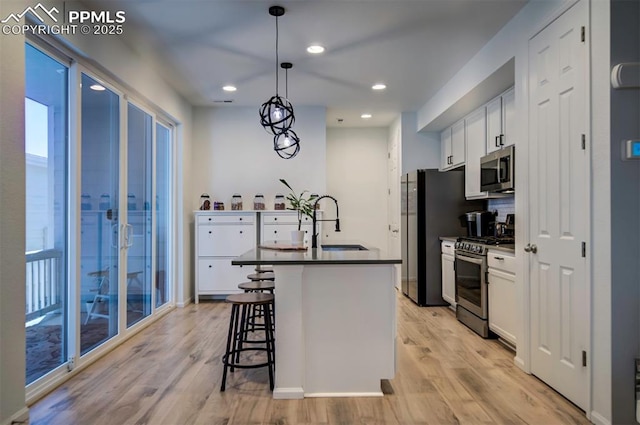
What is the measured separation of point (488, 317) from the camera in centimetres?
389

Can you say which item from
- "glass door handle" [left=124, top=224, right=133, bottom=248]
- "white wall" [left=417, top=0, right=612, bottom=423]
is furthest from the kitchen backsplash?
"glass door handle" [left=124, top=224, right=133, bottom=248]

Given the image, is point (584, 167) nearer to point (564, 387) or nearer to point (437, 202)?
point (564, 387)

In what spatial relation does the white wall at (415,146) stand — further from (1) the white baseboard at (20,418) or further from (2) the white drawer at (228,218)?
(1) the white baseboard at (20,418)

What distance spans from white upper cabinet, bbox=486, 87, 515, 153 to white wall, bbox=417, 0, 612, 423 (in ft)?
1.33

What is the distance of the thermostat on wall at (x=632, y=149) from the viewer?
7.06ft

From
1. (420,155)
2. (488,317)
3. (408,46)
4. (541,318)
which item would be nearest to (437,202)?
(420,155)

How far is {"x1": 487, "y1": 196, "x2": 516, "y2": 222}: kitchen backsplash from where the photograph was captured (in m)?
4.54

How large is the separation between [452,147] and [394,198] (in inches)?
53.0

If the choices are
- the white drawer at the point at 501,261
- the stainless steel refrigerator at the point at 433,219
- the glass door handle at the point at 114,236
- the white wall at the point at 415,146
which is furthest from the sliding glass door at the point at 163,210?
the white drawer at the point at 501,261

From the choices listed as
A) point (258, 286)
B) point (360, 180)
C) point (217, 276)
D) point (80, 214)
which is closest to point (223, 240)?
point (217, 276)

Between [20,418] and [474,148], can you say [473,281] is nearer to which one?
[474,148]

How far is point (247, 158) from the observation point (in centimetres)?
598

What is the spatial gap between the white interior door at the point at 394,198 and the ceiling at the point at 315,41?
4.32 ft

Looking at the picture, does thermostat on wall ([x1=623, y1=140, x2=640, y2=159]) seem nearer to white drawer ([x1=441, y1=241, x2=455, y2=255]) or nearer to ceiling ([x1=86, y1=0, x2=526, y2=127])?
ceiling ([x1=86, y1=0, x2=526, y2=127])
